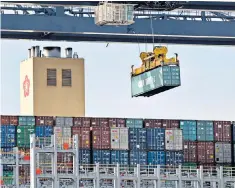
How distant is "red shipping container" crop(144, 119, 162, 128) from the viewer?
72.4 meters

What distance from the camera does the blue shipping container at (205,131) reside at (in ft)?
240

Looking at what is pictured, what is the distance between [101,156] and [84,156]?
2.55 feet

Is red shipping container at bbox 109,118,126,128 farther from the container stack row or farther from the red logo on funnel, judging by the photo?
the red logo on funnel

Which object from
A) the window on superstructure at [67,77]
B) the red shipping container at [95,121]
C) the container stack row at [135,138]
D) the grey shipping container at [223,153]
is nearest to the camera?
→ the container stack row at [135,138]

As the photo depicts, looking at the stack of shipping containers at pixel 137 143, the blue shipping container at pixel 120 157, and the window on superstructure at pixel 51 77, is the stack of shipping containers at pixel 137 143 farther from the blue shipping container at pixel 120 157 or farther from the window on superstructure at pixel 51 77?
the window on superstructure at pixel 51 77

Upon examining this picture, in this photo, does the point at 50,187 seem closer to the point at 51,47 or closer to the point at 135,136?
the point at 135,136

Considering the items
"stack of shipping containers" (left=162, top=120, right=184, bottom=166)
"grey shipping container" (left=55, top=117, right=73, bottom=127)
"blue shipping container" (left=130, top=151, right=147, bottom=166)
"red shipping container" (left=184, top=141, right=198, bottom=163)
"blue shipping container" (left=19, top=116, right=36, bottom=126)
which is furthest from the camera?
"red shipping container" (left=184, top=141, right=198, bottom=163)

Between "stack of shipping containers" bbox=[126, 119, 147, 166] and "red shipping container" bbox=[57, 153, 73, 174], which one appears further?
"stack of shipping containers" bbox=[126, 119, 147, 166]

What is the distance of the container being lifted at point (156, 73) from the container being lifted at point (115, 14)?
5.00 m

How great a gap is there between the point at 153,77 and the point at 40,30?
4896mm

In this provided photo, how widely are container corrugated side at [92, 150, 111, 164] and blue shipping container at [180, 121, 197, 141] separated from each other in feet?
12.8

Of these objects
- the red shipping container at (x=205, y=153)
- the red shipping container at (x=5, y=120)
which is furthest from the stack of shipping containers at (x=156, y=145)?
the red shipping container at (x=5, y=120)

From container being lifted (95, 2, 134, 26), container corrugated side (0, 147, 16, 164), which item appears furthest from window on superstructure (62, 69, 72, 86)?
container being lifted (95, 2, 134, 26)

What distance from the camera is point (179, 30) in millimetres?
69688
